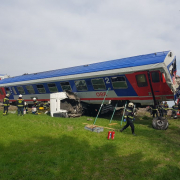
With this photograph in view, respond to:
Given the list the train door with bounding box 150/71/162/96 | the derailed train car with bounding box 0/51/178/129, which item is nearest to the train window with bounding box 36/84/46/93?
the derailed train car with bounding box 0/51/178/129

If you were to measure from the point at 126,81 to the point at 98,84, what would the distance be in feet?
8.28

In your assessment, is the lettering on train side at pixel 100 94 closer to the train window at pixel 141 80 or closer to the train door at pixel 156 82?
the train window at pixel 141 80

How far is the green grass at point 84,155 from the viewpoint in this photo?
4.95 metres

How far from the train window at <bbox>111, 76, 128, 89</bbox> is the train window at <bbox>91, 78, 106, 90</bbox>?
974 mm

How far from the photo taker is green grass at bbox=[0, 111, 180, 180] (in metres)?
4.95

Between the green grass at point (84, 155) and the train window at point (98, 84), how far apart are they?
5.38 m

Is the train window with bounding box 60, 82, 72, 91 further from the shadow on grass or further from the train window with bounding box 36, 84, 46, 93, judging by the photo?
the shadow on grass

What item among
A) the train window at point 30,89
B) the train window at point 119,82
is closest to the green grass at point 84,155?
the train window at point 119,82

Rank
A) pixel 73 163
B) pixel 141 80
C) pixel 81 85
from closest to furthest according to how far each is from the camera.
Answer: pixel 73 163, pixel 141 80, pixel 81 85

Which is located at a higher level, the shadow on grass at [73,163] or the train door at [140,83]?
the train door at [140,83]

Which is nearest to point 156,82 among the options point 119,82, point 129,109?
point 119,82

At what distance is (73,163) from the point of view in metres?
5.61

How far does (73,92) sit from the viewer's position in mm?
15531

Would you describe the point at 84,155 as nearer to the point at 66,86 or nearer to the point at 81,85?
the point at 81,85
